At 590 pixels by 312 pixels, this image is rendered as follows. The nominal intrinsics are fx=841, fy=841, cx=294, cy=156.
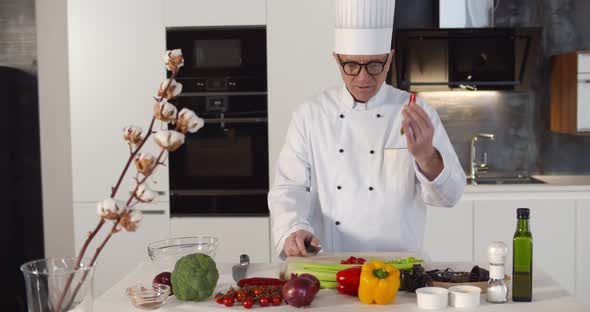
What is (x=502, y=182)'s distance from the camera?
15.4 feet

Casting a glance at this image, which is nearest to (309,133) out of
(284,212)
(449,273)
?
(284,212)

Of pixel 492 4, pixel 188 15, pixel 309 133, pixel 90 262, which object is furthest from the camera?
pixel 492 4

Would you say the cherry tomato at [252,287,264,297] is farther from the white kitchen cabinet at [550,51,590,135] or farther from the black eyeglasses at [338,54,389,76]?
the white kitchen cabinet at [550,51,590,135]

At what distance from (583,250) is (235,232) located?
1.80 metres

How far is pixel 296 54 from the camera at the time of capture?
430cm

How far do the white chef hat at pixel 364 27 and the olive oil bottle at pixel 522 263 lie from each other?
885mm

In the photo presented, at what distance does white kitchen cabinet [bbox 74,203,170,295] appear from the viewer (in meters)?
4.38

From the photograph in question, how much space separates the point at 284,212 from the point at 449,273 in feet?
2.23

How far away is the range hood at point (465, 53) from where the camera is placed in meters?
4.47

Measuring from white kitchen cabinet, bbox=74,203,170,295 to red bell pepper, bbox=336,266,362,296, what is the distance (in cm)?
224

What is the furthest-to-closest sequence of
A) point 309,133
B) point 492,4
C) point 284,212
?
point 492,4
point 309,133
point 284,212

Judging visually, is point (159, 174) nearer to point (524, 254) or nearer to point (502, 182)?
point (502, 182)

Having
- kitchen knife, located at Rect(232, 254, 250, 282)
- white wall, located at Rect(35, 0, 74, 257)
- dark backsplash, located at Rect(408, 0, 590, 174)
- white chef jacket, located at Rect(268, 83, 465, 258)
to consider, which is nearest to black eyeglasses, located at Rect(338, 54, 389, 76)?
white chef jacket, located at Rect(268, 83, 465, 258)

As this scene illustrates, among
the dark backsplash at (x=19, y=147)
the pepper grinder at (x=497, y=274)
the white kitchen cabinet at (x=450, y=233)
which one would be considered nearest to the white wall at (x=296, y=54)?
the white kitchen cabinet at (x=450, y=233)
